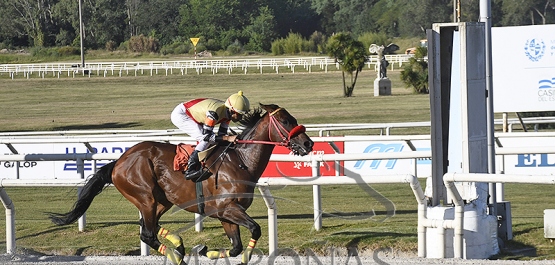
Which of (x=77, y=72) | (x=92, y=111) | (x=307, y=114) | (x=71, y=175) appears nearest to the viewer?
(x=71, y=175)

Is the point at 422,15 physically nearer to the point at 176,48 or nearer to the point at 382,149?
the point at 176,48

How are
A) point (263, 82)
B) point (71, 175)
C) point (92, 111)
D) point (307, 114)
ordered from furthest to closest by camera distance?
point (263, 82)
point (92, 111)
point (307, 114)
point (71, 175)

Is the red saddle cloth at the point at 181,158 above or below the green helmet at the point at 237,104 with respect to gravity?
below

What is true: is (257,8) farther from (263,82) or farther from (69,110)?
(69,110)

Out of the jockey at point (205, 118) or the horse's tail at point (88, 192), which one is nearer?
the jockey at point (205, 118)

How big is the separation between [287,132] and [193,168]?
718mm

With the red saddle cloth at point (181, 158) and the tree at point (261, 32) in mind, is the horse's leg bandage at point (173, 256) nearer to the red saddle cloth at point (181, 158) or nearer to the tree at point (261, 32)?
the red saddle cloth at point (181, 158)

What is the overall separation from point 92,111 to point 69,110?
3.30 ft

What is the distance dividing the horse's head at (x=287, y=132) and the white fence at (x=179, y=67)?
3596cm

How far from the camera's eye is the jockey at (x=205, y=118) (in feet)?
21.4

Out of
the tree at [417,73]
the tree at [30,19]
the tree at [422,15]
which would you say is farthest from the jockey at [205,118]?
the tree at [422,15]

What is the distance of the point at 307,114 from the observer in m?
27.3

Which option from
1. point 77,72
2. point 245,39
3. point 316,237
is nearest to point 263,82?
point 77,72

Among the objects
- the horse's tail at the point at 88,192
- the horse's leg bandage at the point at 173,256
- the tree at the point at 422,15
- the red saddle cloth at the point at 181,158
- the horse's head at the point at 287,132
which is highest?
the tree at the point at 422,15
